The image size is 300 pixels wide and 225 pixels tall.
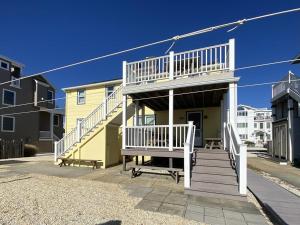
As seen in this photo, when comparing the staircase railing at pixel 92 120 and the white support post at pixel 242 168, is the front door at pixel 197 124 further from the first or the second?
the white support post at pixel 242 168

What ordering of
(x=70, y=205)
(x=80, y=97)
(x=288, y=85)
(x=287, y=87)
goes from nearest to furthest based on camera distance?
(x=70, y=205) → (x=288, y=85) → (x=287, y=87) → (x=80, y=97)

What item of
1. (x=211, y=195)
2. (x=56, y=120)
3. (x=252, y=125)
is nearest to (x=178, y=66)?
(x=211, y=195)

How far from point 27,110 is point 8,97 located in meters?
2.66

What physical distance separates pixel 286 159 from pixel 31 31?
20151mm

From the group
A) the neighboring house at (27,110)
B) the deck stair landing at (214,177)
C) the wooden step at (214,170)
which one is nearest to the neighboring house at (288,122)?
the deck stair landing at (214,177)

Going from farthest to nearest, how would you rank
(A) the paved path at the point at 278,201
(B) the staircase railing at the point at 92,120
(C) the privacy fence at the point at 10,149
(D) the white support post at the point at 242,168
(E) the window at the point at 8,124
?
(E) the window at the point at 8,124 → (C) the privacy fence at the point at 10,149 → (B) the staircase railing at the point at 92,120 → (D) the white support post at the point at 242,168 → (A) the paved path at the point at 278,201

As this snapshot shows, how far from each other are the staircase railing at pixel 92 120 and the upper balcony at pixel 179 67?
5.45 feet

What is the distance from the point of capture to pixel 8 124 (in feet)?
72.4

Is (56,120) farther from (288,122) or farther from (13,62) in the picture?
(288,122)

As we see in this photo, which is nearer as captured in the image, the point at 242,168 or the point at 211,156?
the point at 242,168

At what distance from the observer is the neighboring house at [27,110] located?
2189 centimetres

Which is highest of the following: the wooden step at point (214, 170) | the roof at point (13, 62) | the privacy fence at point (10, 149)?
the roof at point (13, 62)

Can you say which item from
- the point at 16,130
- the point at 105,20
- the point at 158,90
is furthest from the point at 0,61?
the point at 158,90

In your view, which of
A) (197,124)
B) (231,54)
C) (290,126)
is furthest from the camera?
(290,126)
